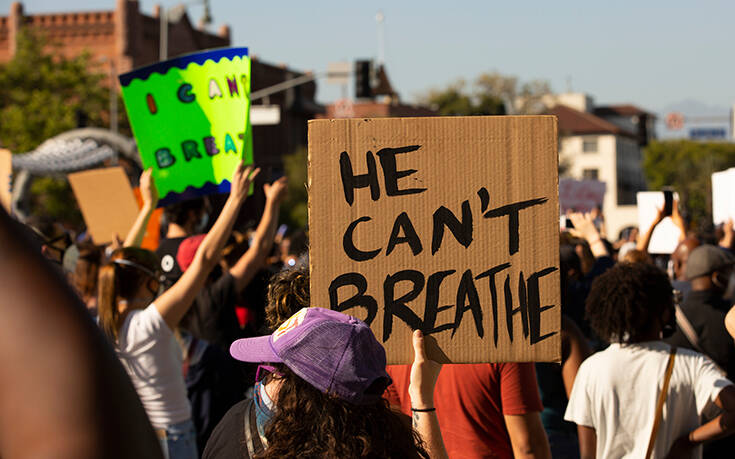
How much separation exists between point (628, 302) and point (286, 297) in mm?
1562

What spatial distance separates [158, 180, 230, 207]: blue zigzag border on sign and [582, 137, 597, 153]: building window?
109m

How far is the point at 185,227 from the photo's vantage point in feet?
17.5

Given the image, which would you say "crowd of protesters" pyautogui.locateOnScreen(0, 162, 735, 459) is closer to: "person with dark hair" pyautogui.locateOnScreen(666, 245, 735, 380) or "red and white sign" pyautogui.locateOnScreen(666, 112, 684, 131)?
"person with dark hair" pyautogui.locateOnScreen(666, 245, 735, 380)

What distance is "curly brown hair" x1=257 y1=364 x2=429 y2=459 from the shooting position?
6.26 ft

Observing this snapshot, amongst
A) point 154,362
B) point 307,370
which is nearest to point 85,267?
point 154,362

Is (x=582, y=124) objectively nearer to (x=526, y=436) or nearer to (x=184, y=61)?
(x=184, y=61)

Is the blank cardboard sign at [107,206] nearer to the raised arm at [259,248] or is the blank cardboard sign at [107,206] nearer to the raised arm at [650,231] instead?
the raised arm at [259,248]

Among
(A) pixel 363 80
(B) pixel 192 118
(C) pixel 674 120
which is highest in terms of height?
(C) pixel 674 120

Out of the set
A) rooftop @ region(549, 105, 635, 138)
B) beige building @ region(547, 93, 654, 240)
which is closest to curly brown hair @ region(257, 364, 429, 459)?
beige building @ region(547, 93, 654, 240)

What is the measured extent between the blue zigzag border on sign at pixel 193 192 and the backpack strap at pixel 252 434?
269cm

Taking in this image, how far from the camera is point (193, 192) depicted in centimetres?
500

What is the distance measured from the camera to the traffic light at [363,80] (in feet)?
83.8

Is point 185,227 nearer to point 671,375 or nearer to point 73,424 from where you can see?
point 671,375

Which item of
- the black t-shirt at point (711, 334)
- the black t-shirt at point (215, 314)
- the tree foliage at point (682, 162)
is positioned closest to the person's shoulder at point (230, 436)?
the black t-shirt at point (215, 314)
